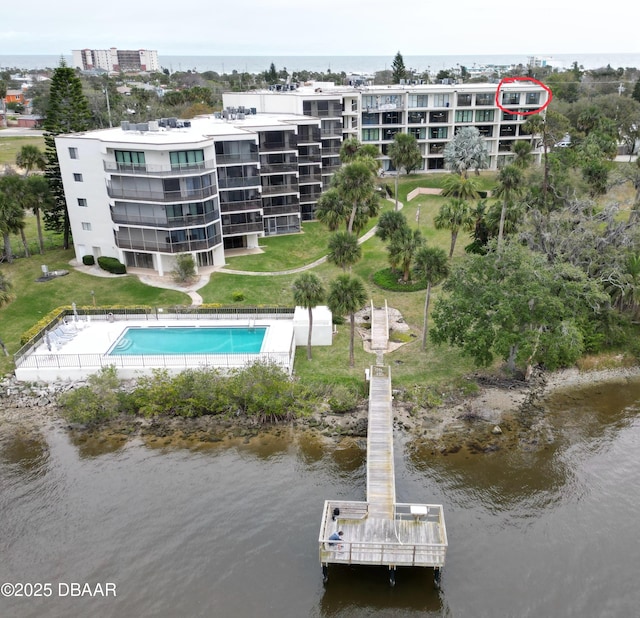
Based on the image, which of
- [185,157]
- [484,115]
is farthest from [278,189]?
[484,115]

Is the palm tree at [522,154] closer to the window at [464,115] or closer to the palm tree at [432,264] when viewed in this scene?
the window at [464,115]

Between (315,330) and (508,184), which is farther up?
(508,184)

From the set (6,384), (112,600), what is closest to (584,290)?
(112,600)

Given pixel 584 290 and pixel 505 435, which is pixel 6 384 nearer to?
pixel 505 435

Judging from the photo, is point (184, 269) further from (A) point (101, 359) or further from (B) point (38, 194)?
(B) point (38, 194)

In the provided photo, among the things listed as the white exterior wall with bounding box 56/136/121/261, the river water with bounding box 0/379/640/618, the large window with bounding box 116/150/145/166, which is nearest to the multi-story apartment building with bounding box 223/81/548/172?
the white exterior wall with bounding box 56/136/121/261

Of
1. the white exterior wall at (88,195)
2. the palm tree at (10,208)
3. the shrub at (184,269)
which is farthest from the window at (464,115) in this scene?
the palm tree at (10,208)
